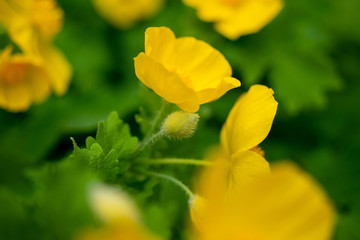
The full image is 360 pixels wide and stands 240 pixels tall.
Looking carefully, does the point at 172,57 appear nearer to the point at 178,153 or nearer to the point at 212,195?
the point at 178,153

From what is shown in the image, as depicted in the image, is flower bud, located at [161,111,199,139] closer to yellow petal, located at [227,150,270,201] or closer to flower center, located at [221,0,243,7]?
yellow petal, located at [227,150,270,201]

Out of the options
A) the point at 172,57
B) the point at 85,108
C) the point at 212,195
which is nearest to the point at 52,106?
the point at 85,108

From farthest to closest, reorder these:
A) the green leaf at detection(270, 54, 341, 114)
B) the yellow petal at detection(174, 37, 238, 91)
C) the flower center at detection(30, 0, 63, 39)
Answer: the green leaf at detection(270, 54, 341, 114) → the flower center at detection(30, 0, 63, 39) → the yellow petal at detection(174, 37, 238, 91)

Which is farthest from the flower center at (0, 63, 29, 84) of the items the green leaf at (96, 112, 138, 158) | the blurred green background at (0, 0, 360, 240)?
the green leaf at (96, 112, 138, 158)

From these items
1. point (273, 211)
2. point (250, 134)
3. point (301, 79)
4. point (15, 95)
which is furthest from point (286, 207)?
point (301, 79)

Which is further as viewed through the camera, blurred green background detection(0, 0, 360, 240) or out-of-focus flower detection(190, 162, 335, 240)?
blurred green background detection(0, 0, 360, 240)

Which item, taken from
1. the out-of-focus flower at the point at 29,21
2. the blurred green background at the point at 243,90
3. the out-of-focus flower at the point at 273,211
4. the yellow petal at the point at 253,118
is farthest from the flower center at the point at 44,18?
the out-of-focus flower at the point at 273,211

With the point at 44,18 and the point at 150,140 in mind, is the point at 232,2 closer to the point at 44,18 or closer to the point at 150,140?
the point at 44,18
